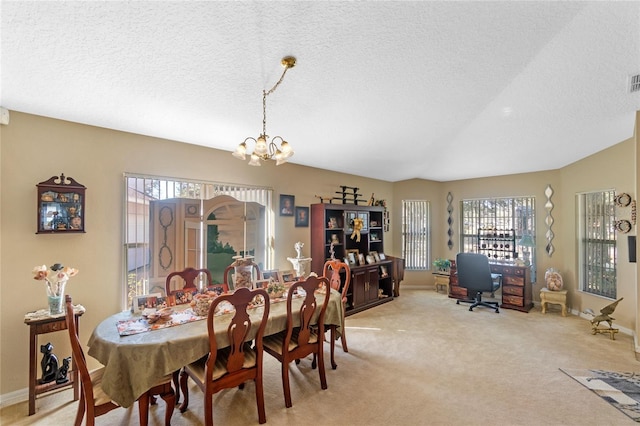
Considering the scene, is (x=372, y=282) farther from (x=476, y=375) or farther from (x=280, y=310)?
(x=280, y=310)

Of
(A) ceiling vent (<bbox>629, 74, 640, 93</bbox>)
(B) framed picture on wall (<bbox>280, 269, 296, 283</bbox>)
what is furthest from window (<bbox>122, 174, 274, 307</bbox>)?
(A) ceiling vent (<bbox>629, 74, 640, 93</bbox>)

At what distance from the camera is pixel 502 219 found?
5.97 m

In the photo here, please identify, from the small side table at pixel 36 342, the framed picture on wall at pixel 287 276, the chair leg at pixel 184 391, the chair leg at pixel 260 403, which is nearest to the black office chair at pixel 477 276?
the framed picture on wall at pixel 287 276

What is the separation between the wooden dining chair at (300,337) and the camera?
2.42m

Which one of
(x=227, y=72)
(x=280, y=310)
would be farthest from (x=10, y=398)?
(x=227, y=72)

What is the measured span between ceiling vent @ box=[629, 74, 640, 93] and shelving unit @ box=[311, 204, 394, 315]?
3649 millimetres

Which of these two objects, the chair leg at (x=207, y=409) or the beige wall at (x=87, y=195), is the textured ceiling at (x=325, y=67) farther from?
the chair leg at (x=207, y=409)

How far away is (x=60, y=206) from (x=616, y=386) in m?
5.54

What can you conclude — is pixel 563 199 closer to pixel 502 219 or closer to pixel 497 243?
pixel 502 219

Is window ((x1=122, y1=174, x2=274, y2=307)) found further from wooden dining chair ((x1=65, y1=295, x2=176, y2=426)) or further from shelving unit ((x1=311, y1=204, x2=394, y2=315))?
wooden dining chair ((x1=65, y1=295, x2=176, y2=426))

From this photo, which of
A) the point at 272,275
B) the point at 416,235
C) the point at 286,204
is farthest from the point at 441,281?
the point at 272,275

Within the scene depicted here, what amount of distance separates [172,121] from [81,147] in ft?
3.00

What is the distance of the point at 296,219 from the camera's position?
4676mm

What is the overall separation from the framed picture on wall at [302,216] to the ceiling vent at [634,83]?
4.07 m
